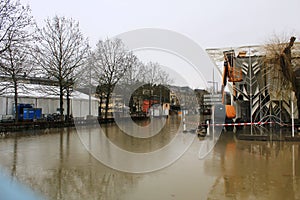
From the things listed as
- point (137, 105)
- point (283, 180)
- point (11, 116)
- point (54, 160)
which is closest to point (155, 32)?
point (54, 160)

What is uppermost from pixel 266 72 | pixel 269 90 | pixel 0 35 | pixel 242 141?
pixel 0 35

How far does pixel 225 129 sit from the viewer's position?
728 inches

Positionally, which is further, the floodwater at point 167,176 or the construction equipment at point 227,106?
the construction equipment at point 227,106

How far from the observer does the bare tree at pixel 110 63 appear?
2691cm

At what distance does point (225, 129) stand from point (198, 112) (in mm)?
26059

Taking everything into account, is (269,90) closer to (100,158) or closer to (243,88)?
(243,88)

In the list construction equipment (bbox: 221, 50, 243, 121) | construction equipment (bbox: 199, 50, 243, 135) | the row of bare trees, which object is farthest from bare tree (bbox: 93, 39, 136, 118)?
construction equipment (bbox: 199, 50, 243, 135)

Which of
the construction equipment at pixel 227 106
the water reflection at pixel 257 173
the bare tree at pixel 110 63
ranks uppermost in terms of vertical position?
the bare tree at pixel 110 63

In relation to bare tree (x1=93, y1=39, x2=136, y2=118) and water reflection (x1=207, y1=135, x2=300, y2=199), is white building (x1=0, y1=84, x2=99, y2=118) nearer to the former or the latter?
bare tree (x1=93, y1=39, x2=136, y2=118)

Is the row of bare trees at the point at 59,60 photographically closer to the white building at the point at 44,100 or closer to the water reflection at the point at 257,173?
the white building at the point at 44,100

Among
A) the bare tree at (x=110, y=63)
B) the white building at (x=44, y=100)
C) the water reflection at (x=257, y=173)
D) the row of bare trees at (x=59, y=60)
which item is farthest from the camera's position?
the bare tree at (x=110, y=63)

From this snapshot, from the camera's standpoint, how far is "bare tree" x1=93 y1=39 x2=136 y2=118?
26906mm

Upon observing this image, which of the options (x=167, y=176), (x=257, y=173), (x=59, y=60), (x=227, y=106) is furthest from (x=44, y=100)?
(x=257, y=173)

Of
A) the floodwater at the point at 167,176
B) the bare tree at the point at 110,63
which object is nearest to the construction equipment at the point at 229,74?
the floodwater at the point at 167,176
